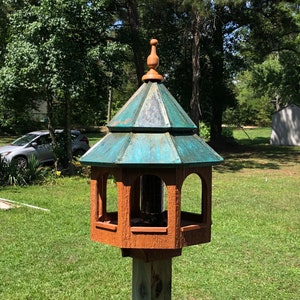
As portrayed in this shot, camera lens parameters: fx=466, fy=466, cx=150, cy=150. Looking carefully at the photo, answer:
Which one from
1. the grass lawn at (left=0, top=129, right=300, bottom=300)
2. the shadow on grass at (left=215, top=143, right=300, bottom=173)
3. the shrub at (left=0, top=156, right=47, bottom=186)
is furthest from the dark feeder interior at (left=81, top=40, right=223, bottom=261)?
the shadow on grass at (left=215, top=143, right=300, bottom=173)

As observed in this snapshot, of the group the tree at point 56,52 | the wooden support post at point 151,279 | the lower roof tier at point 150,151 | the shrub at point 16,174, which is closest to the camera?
the lower roof tier at point 150,151

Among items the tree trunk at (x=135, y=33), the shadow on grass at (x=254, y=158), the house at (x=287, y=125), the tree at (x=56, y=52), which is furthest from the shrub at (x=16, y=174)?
the house at (x=287, y=125)

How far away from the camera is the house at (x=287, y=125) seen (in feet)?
93.5

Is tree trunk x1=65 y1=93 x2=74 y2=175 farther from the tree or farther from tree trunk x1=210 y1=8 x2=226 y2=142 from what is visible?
tree trunk x1=210 y1=8 x2=226 y2=142

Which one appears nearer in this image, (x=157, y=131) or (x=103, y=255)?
(x=157, y=131)

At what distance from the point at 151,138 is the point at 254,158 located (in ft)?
67.2

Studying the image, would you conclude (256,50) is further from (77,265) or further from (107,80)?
(77,265)

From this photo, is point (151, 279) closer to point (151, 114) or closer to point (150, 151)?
point (150, 151)

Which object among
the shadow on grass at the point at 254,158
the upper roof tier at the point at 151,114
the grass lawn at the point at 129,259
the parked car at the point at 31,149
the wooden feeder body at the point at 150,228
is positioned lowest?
the grass lawn at the point at 129,259

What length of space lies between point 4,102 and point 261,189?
8135 mm

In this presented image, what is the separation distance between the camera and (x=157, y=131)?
79.0 inches

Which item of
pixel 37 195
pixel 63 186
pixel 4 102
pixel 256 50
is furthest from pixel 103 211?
pixel 256 50

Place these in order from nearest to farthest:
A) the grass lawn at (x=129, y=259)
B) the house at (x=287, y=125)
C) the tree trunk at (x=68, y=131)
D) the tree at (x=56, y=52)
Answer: the grass lawn at (x=129, y=259), the tree at (x=56, y=52), the tree trunk at (x=68, y=131), the house at (x=287, y=125)

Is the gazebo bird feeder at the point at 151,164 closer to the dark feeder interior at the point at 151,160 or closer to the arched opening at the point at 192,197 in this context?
the dark feeder interior at the point at 151,160
